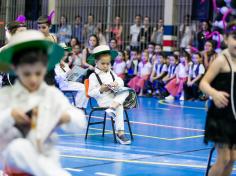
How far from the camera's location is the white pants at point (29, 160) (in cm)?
329

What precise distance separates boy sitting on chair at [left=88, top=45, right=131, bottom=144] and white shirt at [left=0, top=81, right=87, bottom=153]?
4.80m

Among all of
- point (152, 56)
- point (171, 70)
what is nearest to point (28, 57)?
point (171, 70)

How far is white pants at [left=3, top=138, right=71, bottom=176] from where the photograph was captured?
329 cm

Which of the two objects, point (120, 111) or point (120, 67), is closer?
point (120, 111)

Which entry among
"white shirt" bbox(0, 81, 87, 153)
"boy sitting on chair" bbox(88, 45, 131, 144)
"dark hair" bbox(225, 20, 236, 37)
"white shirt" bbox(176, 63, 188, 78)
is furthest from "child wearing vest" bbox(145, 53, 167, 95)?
"white shirt" bbox(0, 81, 87, 153)

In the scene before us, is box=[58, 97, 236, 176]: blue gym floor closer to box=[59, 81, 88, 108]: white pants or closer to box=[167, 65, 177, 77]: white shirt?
box=[59, 81, 88, 108]: white pants

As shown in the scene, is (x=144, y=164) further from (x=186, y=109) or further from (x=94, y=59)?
(x=186, y=109)

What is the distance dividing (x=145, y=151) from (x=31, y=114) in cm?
438

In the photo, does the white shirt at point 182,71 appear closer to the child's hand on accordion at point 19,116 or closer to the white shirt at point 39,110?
the white shirt at point 39,110

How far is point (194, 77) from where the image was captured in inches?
639

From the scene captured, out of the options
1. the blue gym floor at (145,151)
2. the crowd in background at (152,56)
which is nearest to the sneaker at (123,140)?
the blue gym floor at (145,151)

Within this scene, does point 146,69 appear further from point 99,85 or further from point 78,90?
point 99,85

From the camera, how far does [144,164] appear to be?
6.72 meters

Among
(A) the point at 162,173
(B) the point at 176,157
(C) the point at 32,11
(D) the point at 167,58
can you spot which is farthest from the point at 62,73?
(C) the point at 32,11
